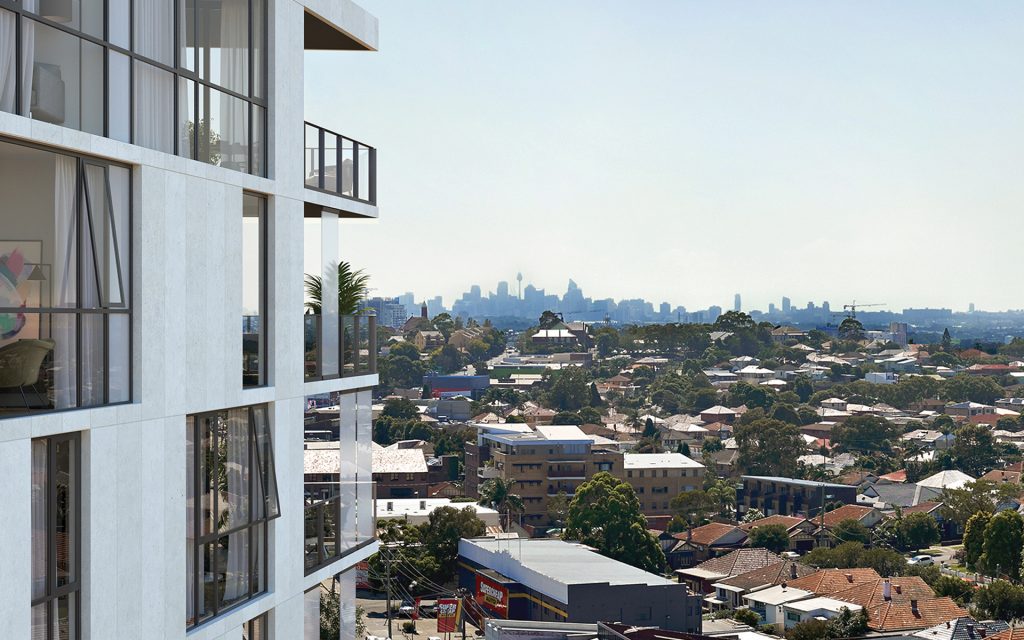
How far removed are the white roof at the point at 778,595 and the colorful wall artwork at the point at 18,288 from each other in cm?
4576

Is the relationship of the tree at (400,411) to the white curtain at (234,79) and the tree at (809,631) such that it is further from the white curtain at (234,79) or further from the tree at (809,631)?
the white curtain at (234,79)

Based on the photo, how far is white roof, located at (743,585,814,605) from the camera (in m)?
48.8

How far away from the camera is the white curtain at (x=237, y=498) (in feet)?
27.7

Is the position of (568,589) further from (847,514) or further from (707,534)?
(847,514)

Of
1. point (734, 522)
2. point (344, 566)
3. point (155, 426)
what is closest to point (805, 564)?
point (734, 522)

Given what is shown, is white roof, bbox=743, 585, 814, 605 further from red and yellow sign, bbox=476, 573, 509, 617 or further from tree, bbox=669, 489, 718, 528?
tree, bbox=669, 489, 718, 528

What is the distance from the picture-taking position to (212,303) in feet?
26.1

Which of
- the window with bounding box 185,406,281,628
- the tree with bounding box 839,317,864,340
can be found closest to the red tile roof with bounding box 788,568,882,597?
the window with bounding box 185,406,281,628

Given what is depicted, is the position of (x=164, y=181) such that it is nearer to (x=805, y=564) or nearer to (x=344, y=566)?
(x=344, y=566)

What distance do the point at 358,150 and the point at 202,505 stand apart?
4.15 meters

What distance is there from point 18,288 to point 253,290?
2.63m

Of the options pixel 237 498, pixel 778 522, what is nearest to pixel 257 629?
pixel 237 498

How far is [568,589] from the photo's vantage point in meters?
42.7

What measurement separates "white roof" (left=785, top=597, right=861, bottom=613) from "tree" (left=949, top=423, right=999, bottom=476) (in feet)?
154
